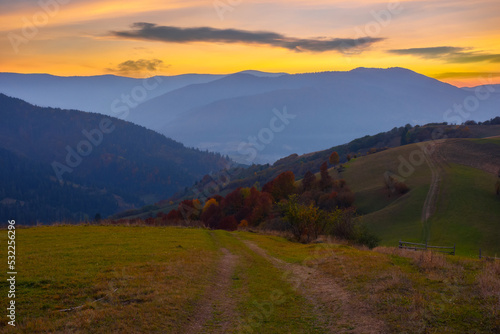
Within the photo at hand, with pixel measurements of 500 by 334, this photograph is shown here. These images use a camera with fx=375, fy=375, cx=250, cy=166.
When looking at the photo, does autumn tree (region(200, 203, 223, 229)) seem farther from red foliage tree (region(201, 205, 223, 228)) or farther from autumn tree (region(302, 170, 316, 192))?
autumn tree (region(302, 170, 316, 192))

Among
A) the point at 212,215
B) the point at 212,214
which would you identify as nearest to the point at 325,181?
the point at 212,215

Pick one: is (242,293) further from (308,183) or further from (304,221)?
(308,183)

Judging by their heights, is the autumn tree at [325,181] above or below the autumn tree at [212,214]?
above

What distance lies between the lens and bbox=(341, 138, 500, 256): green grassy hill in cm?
6120

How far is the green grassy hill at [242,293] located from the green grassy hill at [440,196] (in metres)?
40.3

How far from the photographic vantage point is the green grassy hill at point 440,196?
201ft

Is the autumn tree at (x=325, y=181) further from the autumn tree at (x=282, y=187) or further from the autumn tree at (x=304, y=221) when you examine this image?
the autumn tree at (x=304, y=221)

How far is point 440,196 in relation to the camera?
255 feet

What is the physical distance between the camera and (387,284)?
55.4ft

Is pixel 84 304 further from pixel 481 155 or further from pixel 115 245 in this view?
pixel 481 155

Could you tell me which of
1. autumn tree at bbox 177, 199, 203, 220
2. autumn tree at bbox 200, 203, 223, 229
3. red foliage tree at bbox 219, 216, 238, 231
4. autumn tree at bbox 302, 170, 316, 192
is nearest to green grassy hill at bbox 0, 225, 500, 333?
red foliage tree at bbox 219, 216, 238, 231

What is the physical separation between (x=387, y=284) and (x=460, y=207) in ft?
209

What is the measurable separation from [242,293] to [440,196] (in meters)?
72.2

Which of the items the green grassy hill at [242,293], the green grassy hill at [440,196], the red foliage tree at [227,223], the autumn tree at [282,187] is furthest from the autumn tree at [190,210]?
the green grassy hill at [242,293]
